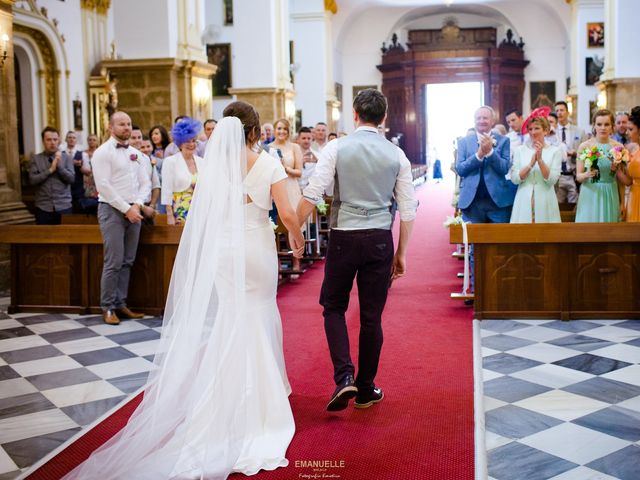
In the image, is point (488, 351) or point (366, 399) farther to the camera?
point (488, 351)

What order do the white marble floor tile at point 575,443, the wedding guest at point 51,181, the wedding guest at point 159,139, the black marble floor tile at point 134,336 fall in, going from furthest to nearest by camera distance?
the wedding guest at point 159,139 < the wedding guest at point 51,181 < the black marble floor tile at point 134,336 < the white marble floor tile at point 575,443

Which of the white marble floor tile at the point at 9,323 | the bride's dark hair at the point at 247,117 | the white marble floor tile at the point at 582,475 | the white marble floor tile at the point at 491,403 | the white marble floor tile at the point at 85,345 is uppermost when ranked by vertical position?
the bride's dark hair at the point at 247,117

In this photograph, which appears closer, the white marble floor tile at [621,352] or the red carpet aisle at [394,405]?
the red carpet aisle at [394,405]

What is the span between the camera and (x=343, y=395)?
4.49 m

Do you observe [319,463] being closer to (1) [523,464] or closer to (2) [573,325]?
(1) [523,464]

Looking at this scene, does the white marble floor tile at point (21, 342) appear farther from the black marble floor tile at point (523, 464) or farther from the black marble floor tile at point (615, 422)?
Answer: the black marble floor tile at point (615, 422)

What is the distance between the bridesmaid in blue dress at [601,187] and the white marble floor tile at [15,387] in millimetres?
4958

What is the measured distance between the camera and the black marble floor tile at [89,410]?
4.59 metres

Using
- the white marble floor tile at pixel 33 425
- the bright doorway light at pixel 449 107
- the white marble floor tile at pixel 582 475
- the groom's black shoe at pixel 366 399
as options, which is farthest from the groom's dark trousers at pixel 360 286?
the bright doorway light at pixel 449 107

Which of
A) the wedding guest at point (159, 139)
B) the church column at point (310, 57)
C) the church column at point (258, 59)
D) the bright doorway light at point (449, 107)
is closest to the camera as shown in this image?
the wedding guest at point (159, 139)

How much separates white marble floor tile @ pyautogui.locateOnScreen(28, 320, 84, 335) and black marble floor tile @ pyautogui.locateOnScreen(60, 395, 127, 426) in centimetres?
209

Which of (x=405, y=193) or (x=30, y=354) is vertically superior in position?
(x=405, y=193)

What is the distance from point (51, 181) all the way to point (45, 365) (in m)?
4.00

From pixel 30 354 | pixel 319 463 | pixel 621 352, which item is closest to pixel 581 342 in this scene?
pixel 621 352
